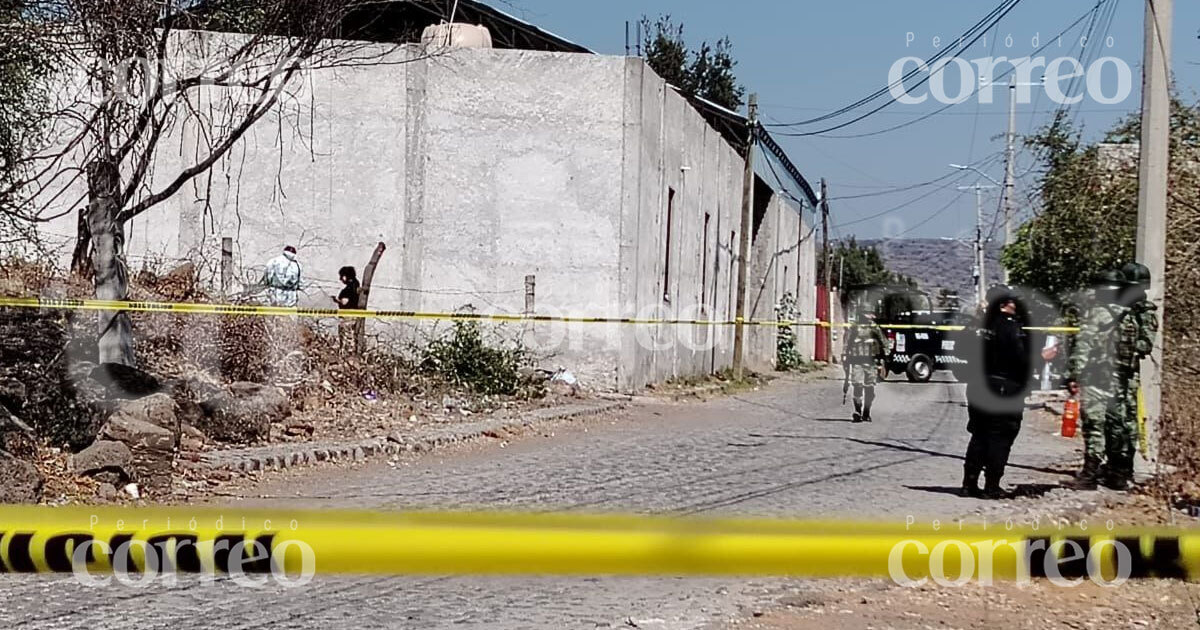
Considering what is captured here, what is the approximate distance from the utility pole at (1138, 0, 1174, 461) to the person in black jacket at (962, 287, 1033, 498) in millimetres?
1121

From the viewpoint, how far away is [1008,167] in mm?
25172

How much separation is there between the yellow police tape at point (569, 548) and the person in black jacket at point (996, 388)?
7.81 m

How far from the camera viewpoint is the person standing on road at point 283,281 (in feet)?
53.7

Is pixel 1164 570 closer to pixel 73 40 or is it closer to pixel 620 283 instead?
pixel 73 40

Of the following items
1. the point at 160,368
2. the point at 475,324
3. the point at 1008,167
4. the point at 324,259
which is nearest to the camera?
the point at 160,368

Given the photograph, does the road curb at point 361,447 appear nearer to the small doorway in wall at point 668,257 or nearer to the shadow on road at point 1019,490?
the shadow on road at point 1019,490

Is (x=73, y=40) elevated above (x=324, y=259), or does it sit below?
above

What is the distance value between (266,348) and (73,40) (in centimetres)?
473

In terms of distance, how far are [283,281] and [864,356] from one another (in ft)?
25.6

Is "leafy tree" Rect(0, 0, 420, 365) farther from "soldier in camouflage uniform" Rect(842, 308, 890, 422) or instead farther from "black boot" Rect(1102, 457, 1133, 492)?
"soldier in camouflage uniform" Rect(842, 308, 890, 422)

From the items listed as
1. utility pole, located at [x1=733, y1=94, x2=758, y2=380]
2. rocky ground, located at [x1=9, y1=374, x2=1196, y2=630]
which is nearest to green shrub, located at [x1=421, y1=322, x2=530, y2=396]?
rocky ground, located at [x1=9, y1=374, x2=1196, y2=630]

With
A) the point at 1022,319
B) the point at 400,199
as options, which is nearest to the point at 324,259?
the point at 400,199

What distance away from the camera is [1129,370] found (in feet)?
35.3

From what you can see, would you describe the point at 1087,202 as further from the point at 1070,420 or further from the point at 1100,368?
the point at 1100,368
